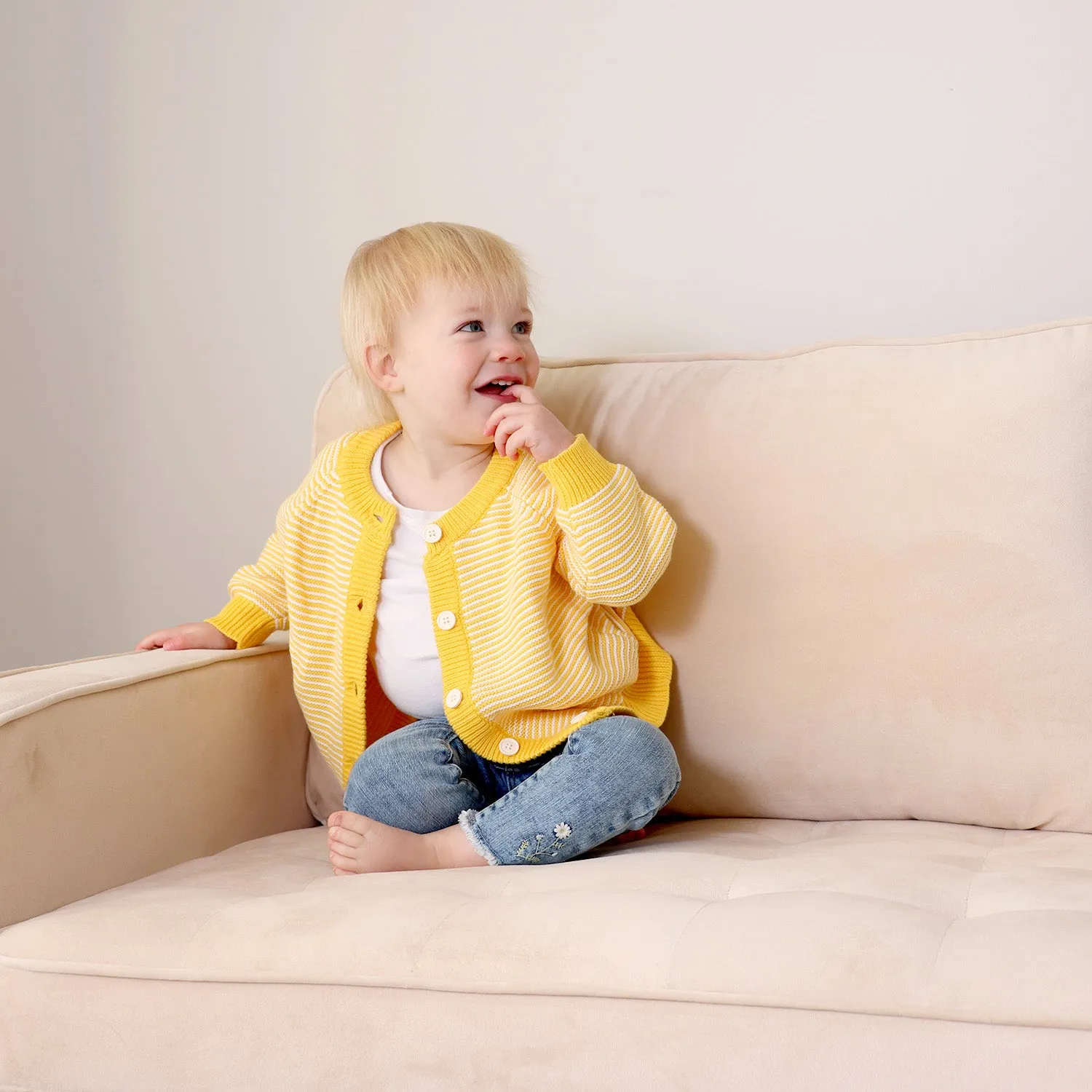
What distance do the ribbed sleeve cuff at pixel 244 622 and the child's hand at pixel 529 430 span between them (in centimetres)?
39

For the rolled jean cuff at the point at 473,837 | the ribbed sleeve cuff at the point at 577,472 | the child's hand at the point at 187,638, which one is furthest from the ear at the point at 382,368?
the rolled jean cuff at the point at 473,837

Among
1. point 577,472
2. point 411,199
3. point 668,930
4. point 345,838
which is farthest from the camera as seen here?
point 411,199

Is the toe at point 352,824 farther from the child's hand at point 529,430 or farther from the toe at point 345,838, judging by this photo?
the child's hand at point 529,430

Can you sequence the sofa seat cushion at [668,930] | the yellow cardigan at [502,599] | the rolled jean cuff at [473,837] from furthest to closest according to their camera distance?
the yellow cardigan at [502,599], the rolled jean cuff at [473,837], the sofa seat cushion at [668,930]

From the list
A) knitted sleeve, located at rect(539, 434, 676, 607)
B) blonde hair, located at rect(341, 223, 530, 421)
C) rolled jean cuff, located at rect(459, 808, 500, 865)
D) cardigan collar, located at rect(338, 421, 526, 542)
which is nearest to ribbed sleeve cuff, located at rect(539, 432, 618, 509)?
knitted sleeve, located at rect(539, 434, 676, 607)

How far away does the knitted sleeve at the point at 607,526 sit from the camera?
4.21 ft

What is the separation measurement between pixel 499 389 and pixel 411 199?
617 mm

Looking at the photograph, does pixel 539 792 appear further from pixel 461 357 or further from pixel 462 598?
pixel 461 357

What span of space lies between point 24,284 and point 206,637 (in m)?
0.95

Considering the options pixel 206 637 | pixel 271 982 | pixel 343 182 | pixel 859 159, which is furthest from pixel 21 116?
pixel 271 982

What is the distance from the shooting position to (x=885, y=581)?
4.18 feet

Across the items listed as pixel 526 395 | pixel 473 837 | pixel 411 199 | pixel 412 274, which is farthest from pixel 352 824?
pixel 411 199

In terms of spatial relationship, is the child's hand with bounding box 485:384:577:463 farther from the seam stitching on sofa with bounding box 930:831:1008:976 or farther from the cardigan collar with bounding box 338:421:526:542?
the seam stitching on sofa with bounding box 930:831:1008:976

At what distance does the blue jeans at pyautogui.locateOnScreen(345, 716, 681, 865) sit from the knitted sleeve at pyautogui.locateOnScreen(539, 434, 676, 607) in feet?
0.48
